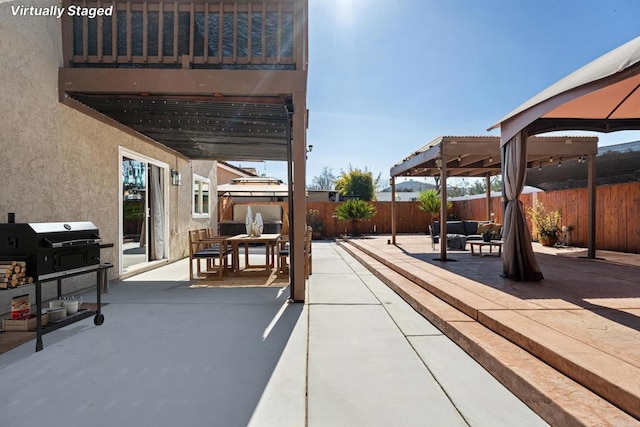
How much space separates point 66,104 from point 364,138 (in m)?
14.9

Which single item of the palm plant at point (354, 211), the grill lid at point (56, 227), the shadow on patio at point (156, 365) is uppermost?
the palm plant at point (354, 211)

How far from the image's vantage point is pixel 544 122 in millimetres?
4633

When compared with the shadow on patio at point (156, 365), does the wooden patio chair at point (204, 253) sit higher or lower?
higher

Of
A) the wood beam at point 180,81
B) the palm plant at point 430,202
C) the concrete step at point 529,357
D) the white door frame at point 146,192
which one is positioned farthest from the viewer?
the palm plant at point 430,202

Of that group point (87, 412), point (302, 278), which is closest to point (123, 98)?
point (302, 278)

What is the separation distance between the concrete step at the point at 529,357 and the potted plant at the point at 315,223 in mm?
9964

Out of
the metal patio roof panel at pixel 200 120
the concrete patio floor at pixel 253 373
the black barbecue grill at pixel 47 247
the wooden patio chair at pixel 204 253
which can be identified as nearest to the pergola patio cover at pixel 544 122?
the concrete patio floor at pixel 253 373

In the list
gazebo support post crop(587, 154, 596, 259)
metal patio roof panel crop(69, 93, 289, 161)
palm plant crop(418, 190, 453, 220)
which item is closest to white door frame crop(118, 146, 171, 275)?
metal patio roof panel crop(69, 93, 289, 161)

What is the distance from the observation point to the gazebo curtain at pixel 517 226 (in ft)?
13.4

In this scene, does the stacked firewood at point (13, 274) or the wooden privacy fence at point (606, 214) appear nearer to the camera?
the stacked firewood at point (13, 274)

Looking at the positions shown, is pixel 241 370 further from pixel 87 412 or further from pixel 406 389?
pixel 406 389

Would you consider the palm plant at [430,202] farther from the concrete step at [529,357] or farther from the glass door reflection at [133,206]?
the glass door reflection at [133,206]

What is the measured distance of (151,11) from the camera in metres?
4.20

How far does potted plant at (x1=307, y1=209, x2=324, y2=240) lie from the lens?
13.6 metres
